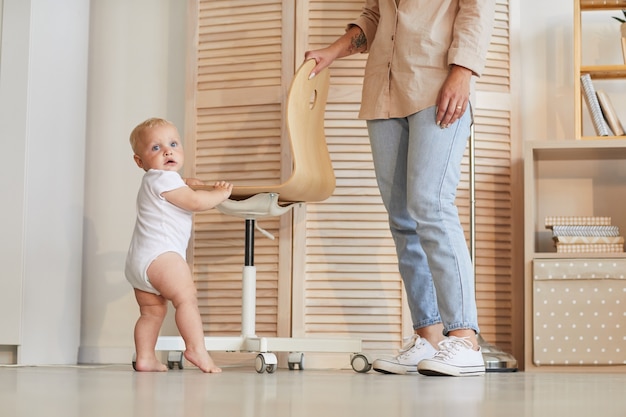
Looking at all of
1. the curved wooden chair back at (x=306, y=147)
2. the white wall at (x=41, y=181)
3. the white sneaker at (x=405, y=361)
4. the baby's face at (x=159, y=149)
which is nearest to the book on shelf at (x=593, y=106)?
the curved wooden chair back at (x=306, y=147)

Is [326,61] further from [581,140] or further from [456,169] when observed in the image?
[581,140]

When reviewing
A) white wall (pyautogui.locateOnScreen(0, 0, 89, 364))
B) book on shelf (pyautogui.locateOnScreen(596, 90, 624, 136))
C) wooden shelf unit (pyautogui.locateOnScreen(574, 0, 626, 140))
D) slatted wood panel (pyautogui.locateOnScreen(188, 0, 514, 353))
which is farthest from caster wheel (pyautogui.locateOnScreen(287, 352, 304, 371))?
book on shelf (pyautogui.locateOnScreen(596, 90, 624, 136))

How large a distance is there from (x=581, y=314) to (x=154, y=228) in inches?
54.4

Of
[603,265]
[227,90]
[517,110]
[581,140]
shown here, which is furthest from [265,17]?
[603,265]

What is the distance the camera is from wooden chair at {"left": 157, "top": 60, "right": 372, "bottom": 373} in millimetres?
2691

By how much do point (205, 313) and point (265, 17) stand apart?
1.06 m

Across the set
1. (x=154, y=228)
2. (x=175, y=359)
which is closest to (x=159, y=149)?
(x=154, y=228)

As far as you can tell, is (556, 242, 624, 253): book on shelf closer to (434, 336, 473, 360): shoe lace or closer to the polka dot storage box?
the polka dot storage box

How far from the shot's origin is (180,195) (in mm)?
2498

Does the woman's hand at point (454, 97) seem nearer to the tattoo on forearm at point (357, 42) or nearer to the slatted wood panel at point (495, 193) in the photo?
the tattoo on forearm at point (357, 42)

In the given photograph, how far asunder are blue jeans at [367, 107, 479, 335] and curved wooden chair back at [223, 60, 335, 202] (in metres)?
0.34

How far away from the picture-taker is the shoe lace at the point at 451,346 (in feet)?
7.06

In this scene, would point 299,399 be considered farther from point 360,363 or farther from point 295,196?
point 295,196

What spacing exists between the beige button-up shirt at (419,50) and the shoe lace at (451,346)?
1.90 feet
